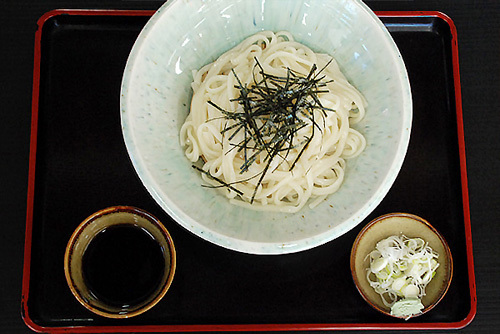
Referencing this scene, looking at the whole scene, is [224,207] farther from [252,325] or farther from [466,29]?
[466,29]

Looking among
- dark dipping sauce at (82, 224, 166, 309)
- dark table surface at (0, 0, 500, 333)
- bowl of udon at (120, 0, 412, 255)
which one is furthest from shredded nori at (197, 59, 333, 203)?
dark table surface at (0, 0, 500, 333)

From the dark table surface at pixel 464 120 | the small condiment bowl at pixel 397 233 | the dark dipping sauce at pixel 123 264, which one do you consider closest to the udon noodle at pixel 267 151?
the small condiment bowl at pixel 397 233

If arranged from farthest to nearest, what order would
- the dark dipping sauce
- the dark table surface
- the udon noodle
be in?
1. the dark table surface
2. the dark dipping sauce
3. the udon noodle

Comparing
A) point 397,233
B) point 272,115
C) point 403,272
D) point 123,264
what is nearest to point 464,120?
point 397,233

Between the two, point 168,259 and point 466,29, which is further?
point 466,29

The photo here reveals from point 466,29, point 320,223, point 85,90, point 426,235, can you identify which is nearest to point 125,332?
point 320,223

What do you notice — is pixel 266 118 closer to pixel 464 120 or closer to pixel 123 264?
pixel 123 264

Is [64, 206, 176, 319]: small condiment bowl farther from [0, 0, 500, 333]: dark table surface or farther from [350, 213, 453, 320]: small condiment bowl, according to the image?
[350, 213, 453, 320]: small condiment bowl

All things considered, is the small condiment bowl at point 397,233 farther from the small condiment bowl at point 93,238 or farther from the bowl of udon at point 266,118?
the small condiment bowl at point 93,238
